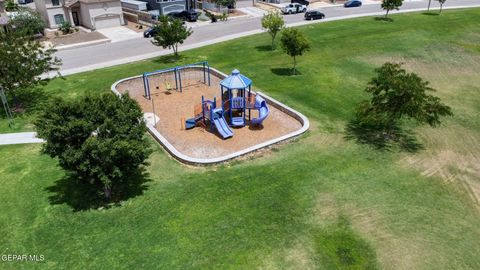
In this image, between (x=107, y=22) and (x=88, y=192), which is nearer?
(x=88, y=192)

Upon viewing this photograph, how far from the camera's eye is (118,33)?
176 ft

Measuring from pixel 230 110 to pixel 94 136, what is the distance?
1048 centimetres

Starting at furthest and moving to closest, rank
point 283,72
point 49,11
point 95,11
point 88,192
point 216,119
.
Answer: point 95,11
point 49,11
point 283,72
point 216,119
point 88,192

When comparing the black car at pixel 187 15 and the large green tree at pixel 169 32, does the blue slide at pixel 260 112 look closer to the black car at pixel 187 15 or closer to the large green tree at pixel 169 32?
the large green tree at pixel 169 32

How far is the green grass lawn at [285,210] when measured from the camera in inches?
575

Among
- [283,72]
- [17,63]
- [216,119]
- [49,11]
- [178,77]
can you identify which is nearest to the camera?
[216,119]

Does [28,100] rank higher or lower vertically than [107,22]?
lower

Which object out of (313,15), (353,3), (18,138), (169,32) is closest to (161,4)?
(313,15)

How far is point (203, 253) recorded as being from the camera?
14.6m

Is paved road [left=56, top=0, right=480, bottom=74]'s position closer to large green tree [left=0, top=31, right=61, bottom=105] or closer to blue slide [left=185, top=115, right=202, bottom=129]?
large green tree [left=0, top=31, right=61, bottom=105]

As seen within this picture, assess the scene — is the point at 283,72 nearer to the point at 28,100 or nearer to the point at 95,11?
the point at 28,100

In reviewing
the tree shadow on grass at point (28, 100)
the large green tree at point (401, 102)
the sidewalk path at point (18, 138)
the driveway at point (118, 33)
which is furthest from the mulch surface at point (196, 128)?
the driveway at point (118, 33)

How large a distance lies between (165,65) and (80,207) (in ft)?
75.0

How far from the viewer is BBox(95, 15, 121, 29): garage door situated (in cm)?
5597
